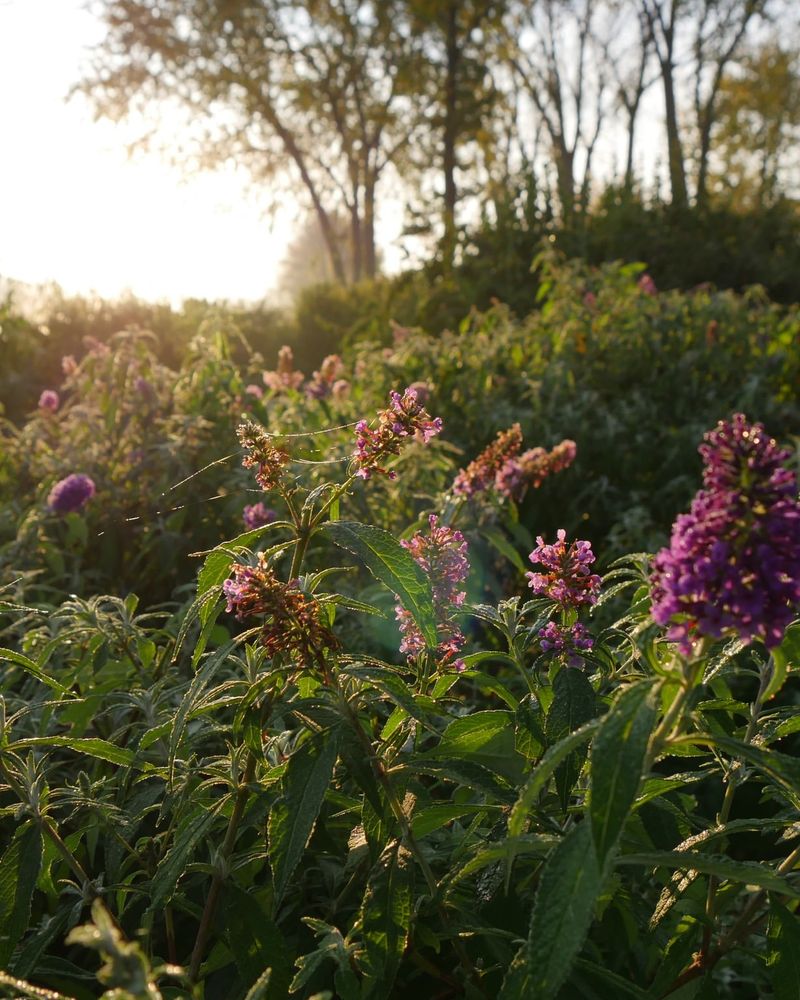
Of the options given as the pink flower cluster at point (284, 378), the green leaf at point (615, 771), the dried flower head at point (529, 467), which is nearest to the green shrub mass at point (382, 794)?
the green leaf at point (615, 771)

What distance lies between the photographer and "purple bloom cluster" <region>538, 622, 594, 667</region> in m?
1.39

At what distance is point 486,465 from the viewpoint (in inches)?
114

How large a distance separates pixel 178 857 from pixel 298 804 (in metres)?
0.23

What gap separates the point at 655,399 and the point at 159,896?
5.78m

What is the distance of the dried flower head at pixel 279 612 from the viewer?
1.20 m

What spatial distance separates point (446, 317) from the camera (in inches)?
431

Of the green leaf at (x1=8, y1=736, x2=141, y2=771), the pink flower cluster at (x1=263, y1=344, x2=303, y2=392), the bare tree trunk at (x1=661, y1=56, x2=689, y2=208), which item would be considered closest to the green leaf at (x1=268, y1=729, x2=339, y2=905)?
the green leaf at (x1=8, y1=736, x2=141, y2=771)

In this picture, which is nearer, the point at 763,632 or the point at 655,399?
the point at 763,632

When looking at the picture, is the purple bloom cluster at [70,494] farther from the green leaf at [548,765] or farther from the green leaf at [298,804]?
the green leaf at [548,765]

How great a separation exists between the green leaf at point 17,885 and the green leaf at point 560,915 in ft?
2.38

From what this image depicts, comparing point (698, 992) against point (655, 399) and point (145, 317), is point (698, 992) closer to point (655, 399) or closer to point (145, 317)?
point (655, 399)

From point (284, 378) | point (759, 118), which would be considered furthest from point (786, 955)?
point (759, 118)

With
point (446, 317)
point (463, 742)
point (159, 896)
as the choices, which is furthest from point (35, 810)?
point (446, 317)

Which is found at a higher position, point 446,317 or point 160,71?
point 160,71
